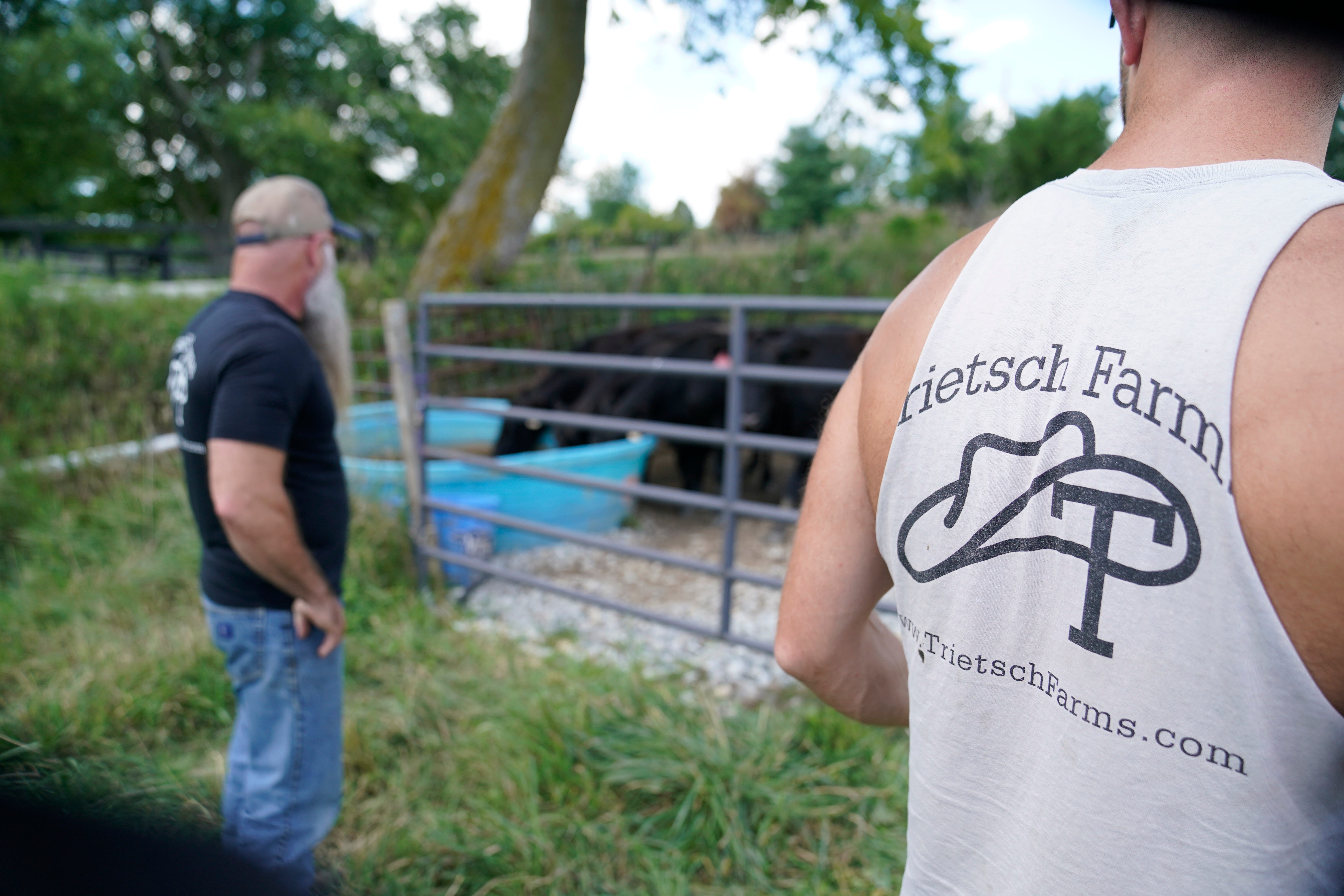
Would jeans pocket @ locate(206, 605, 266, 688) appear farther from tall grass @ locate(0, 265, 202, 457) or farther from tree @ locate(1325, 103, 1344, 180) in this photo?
tall grass @ locate(0, 265, 202, 457)

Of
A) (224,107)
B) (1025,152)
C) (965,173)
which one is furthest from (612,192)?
(224,107)

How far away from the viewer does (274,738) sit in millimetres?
2053

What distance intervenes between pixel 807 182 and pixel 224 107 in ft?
111

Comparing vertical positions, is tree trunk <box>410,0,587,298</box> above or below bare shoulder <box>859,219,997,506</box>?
above

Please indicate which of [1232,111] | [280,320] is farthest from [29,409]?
[1232,111]

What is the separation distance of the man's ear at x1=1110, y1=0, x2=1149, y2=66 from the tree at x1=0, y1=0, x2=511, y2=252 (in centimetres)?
2139

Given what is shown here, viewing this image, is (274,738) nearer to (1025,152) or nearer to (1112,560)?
(1112,560)

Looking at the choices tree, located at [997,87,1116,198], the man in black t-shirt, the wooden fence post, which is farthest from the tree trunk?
tree, located at [997,87,1116,198]

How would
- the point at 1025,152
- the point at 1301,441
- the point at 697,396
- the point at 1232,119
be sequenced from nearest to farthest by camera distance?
the point at 1301,441 → the point at 1232,119 → the point at 697,396 → the point at 1025,152

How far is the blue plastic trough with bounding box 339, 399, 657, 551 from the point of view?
15.0 ft

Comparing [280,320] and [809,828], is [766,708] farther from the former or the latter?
[280,320]

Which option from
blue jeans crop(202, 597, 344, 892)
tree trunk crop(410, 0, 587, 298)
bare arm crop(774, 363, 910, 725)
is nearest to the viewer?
bare arm crop(774, 363, 910, 725)

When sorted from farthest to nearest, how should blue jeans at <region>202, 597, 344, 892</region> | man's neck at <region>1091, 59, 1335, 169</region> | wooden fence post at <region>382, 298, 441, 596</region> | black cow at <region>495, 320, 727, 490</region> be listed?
black cow at <region>495, 320, 727, 490</region>
wooden fence post at <region>382, 298, 441, 596</region>
blue jeans at <region>202, 597, 344, 892</region>
man's neck at <region>1091, 59, 1335, 169</region>

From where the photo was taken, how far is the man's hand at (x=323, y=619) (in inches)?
80.4
